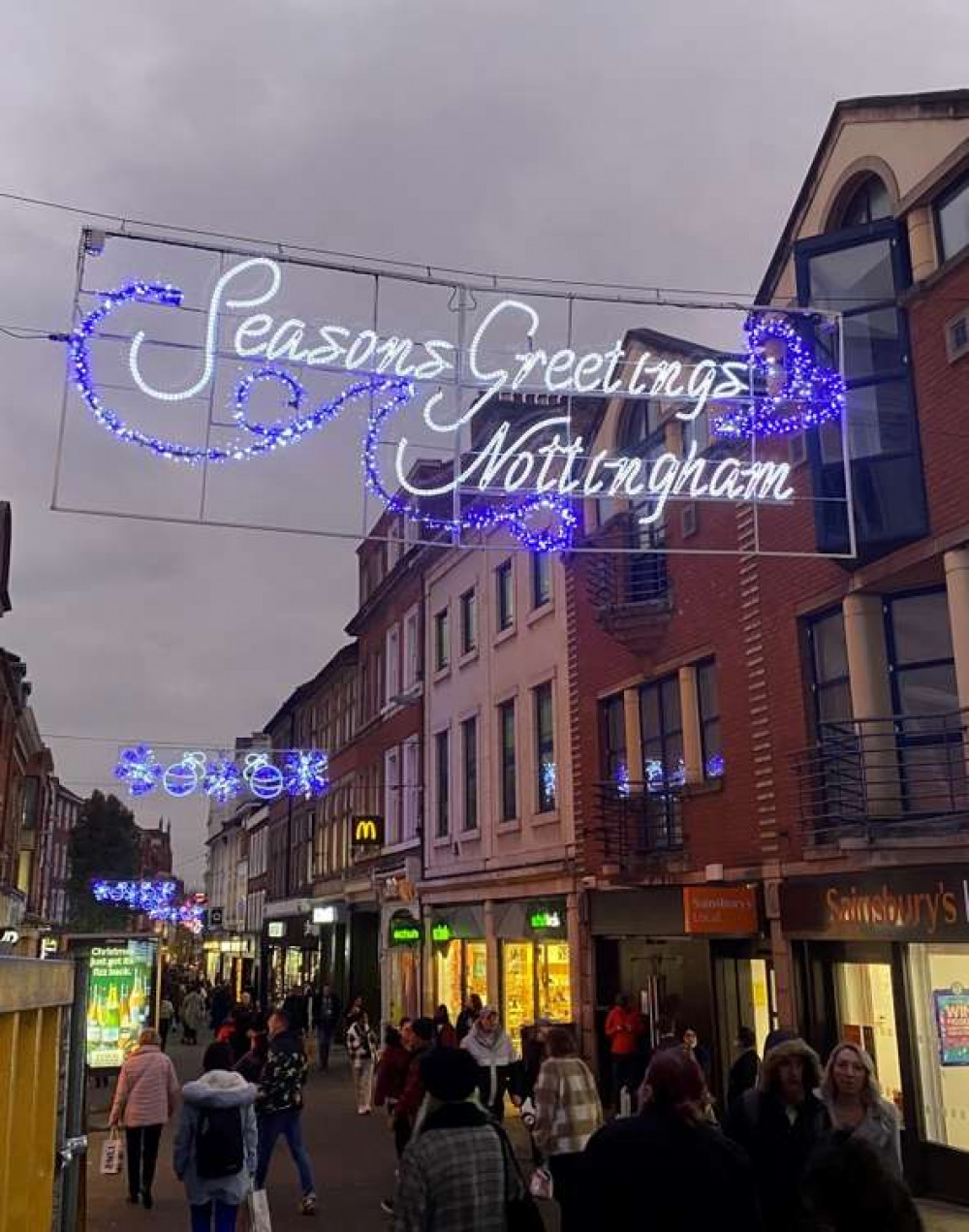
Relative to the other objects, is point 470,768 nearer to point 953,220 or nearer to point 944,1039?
point 944,1039

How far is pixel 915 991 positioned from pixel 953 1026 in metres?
0.51

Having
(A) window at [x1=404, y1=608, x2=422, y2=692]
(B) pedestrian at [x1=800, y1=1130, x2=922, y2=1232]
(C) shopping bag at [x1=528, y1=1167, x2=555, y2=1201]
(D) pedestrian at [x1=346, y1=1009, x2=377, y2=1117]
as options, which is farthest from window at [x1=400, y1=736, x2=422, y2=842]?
(B) pedestrian at [x1=800, y1=1130, x2=922, y2=1232]

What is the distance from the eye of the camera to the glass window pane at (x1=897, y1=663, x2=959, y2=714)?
13.0 meters

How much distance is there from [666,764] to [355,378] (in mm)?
9316

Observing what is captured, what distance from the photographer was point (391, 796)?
32875 millimetres

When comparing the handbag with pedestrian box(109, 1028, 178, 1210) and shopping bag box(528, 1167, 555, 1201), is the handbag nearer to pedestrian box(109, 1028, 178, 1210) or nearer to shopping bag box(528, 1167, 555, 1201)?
shopping bag box(528, 1167, 555, 1201)

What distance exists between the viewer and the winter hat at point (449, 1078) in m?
5.12

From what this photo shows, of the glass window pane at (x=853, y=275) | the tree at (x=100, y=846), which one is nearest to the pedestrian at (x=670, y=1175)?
the glass window pane at (x=853, y=275)

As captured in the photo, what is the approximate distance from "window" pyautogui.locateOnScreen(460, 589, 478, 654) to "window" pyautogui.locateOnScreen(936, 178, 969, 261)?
1510cm

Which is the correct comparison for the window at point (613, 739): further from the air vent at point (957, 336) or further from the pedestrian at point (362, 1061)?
the air vent at point (957, 336)

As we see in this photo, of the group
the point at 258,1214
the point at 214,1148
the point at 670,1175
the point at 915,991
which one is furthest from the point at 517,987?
the point at 670,1175

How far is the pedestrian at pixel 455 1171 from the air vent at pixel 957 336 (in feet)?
33.6

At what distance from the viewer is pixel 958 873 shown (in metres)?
11.6

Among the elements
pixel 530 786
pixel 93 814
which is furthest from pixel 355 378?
pixel 93 814
